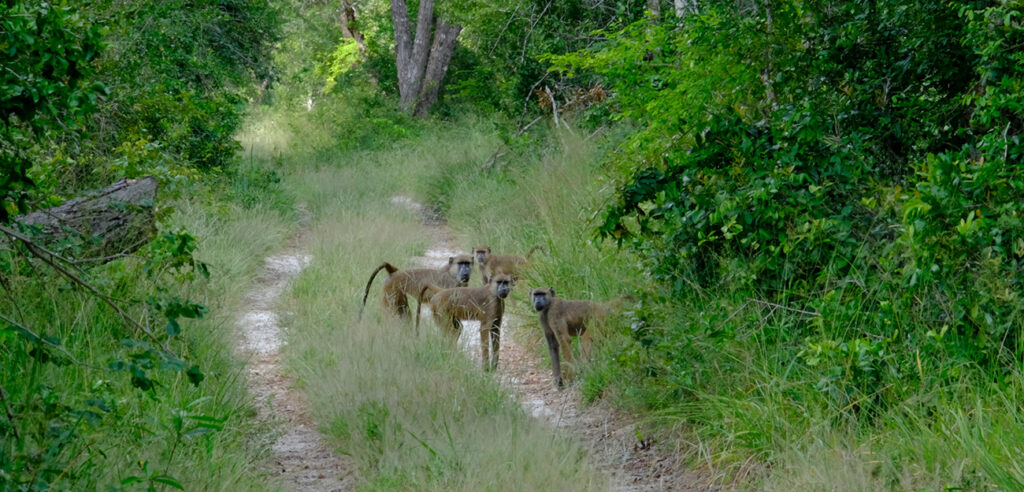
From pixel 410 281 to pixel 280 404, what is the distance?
192 cm

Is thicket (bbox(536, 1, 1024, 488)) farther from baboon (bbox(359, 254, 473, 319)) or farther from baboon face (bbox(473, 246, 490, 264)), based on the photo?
baboon face (bbox(473, 246, 490, 264))

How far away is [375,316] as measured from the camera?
7746mm

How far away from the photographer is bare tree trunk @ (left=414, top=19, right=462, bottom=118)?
21922 millimetres

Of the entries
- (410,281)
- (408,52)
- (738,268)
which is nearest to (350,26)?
(408,52)

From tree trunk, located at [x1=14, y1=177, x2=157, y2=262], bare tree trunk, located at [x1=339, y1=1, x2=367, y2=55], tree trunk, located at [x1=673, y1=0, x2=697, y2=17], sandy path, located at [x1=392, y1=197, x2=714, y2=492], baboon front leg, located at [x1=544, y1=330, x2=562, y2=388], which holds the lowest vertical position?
sandy path, located at [x1=392, y1=197, x2=714, y2=492]

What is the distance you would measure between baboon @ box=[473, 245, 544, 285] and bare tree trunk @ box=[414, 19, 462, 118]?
44.8 ft

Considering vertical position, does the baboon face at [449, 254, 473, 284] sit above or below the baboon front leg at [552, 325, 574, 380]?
above

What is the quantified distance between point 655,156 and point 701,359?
4.32 feet

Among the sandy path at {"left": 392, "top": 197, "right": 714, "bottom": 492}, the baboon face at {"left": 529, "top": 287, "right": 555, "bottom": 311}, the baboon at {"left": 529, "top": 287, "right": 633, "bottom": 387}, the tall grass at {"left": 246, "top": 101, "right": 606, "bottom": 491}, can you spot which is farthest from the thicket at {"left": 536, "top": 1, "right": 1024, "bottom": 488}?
the tall grass at {"left": 246, "top": 101, "right": 606, "bottom": 491}

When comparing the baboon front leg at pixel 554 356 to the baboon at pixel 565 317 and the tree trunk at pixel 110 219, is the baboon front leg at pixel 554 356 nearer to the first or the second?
the baboon at pixel 565 317

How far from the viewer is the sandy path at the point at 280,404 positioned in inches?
201

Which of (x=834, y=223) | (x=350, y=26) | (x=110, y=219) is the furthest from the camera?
(x=350, y=26)

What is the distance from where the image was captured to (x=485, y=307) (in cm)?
730

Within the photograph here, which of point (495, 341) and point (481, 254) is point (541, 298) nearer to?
point (495, 341)
